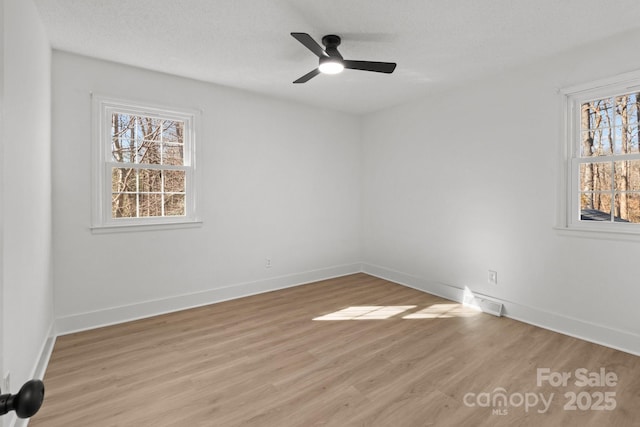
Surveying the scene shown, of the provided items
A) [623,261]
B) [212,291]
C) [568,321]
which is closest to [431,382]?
[568,321]

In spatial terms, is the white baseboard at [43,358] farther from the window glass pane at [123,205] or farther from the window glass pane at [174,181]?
the window glass pane at [174,181]

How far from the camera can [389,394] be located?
214cm

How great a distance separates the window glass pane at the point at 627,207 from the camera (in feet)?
9.00

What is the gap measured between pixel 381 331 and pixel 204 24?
10.1ft

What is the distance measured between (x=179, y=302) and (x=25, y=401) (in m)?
3.23

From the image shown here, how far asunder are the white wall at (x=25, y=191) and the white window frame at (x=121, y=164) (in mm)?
458

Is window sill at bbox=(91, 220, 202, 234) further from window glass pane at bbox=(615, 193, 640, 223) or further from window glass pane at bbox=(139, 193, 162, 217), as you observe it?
window glass pane at bbox=(615, 193, 640, 223)

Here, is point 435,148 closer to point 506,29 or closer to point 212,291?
point 506,29

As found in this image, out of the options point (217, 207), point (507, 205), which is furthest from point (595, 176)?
point (217, 207)

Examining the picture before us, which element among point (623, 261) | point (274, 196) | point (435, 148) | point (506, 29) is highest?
point (506, 29)

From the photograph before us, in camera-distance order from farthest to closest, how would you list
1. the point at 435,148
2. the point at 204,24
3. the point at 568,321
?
the point at 435,148 < the point at 568,321 < the point at 204,24

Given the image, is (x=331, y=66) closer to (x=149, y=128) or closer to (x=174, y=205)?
(x=149, y=128)

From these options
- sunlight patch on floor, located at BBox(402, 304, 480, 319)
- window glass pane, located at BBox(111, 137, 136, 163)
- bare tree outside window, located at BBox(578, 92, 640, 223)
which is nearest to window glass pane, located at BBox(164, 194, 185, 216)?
window glass pane, located at BBox(111, 137, 136, 163)

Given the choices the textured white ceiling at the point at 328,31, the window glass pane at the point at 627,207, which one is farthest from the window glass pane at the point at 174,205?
the window glass pane at the point at 627,207
